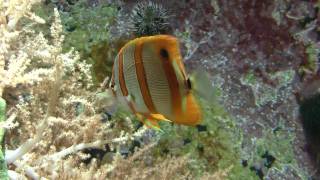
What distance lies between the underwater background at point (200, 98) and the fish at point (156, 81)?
923mm

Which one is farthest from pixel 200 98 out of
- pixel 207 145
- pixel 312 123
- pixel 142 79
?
pixel 142 79

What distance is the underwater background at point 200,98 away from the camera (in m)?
2.55

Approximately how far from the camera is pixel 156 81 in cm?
149

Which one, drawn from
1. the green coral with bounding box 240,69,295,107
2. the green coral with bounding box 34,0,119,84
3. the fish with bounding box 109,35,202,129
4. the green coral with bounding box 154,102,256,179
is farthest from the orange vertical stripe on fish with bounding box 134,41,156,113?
the green coral with bounding box 240,69,295,107

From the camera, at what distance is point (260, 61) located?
319 cm

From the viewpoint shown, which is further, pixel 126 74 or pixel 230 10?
pixel 230 10

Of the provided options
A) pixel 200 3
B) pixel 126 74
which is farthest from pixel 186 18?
pixel 126 74

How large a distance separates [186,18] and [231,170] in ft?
3.69

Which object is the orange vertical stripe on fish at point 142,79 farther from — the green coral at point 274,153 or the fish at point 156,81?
the green coral at point 274,153

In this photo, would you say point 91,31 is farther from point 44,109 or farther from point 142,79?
point 142,79

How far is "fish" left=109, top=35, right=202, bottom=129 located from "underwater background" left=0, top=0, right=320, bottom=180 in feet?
3.03

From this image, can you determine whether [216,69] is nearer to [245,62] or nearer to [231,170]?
[245,62]

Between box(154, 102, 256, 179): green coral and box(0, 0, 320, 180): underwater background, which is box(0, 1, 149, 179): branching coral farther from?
box(154, 102, 256, 179): green coral

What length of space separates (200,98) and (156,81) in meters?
1.52
